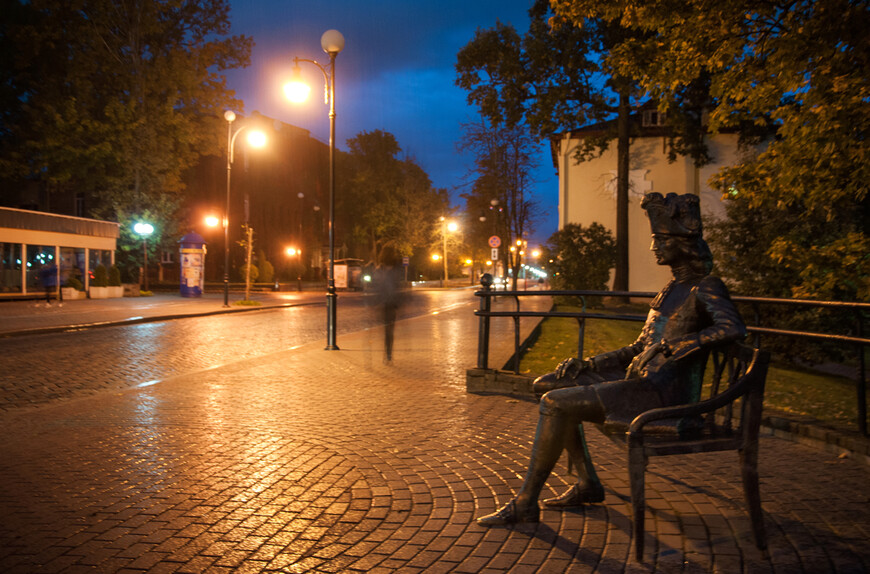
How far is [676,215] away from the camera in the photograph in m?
3.70

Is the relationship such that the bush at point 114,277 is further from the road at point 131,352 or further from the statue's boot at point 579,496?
the statue's boot at point 579,496

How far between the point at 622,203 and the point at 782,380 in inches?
780

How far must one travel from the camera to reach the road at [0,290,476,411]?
29.6 ft

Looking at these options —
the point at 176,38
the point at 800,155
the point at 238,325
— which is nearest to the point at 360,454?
the point at 800,155

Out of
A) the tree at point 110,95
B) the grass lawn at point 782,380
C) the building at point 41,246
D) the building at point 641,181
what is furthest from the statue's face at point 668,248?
the tree at point 110,95

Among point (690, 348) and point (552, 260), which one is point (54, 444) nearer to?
point (690, 348)

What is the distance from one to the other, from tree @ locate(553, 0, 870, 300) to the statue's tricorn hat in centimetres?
560

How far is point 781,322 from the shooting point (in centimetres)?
1078

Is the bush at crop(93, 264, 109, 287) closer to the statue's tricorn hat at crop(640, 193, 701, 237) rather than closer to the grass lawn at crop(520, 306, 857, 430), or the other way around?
the grass lawn at crop(520, 306, 857, 430)

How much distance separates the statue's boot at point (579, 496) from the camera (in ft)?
13.4

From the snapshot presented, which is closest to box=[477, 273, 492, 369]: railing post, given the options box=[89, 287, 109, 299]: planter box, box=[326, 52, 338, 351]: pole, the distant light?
box=[326, 52, 338, 351]: pole

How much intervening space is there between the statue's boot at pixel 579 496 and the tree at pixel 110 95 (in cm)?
3903

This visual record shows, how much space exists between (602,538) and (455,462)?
1.70 m

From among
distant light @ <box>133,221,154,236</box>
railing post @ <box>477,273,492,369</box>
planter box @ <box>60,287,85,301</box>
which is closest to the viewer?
railing post @ <box>477,273,492,369</box>
